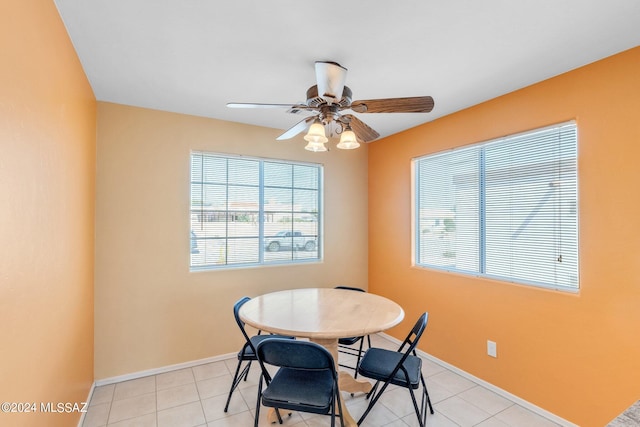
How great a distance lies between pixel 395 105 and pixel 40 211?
1905 mm

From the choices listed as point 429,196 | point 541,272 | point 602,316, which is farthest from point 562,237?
point 429,196

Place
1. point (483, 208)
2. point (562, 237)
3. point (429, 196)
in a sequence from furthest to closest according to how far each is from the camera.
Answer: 1. point (429, 196)
2. point (483, 208)
3. point (562, 237)

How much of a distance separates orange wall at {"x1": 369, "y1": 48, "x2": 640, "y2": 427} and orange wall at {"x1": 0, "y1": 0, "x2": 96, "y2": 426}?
2975 millimetres

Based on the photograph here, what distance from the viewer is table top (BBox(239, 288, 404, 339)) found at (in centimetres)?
175

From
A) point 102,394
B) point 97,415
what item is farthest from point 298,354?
point 102,394

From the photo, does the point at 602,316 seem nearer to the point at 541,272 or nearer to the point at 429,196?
the point at 541,272

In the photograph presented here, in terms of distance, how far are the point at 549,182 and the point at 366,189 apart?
2.10 metres

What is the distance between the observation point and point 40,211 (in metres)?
1.33

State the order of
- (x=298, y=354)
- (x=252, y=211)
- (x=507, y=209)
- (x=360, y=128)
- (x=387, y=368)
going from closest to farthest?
(x=298, y=354), (x=387, y=368), (x=360, y=128), (x=507, y=209), (x=252, y=211)

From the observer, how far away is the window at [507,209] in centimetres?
215

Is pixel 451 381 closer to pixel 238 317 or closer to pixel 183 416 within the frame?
pixel 238 317

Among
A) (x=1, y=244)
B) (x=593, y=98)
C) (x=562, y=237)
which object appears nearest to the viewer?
(x=1, y=244)

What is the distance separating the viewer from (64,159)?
168 cm

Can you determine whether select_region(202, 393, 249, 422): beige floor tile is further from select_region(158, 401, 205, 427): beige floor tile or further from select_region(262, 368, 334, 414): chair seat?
select_region(262, 368, 334, 414): chair seat
